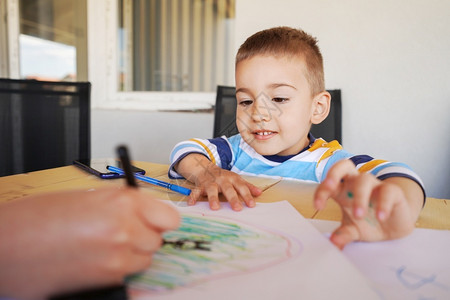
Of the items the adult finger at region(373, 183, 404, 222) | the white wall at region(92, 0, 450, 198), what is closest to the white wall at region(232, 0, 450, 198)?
the white wall at region(92, 0, 450, 198)

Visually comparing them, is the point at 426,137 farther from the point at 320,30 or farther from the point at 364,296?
the point at 364,296

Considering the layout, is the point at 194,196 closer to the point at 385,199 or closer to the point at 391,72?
the point at 385,199

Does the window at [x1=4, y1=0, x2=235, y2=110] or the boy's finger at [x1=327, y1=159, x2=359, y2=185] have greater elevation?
the window at [x1=4, y1=0, x2=235, y2=110]

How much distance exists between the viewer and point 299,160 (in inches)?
31.0

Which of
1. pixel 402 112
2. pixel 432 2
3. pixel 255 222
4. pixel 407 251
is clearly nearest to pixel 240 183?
pixel 255 222

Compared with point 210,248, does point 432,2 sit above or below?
above

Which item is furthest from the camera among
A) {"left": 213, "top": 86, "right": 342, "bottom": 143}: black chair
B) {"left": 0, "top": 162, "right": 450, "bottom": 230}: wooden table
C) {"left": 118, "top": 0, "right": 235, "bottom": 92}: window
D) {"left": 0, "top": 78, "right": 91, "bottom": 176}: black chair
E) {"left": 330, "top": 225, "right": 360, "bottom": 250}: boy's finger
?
{"left": 118, "top": 0, "right": 235, "bottom": 92}: window

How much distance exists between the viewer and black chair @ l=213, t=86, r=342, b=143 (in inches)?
48.3

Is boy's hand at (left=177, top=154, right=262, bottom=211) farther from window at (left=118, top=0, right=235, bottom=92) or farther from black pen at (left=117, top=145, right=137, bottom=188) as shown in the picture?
window at (left=118, top=0, right=235, bottom=92)

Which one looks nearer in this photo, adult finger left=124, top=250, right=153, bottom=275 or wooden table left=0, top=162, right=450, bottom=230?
adult finger left=124, top=250, right=153, bottom=275

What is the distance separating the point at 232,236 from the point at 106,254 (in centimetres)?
16

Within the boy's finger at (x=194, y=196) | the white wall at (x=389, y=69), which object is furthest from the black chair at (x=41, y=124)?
the white wall at (x=389, y=69)

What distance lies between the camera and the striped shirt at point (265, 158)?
0.76 meters

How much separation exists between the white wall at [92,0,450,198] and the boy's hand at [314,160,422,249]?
1140 millimetres
